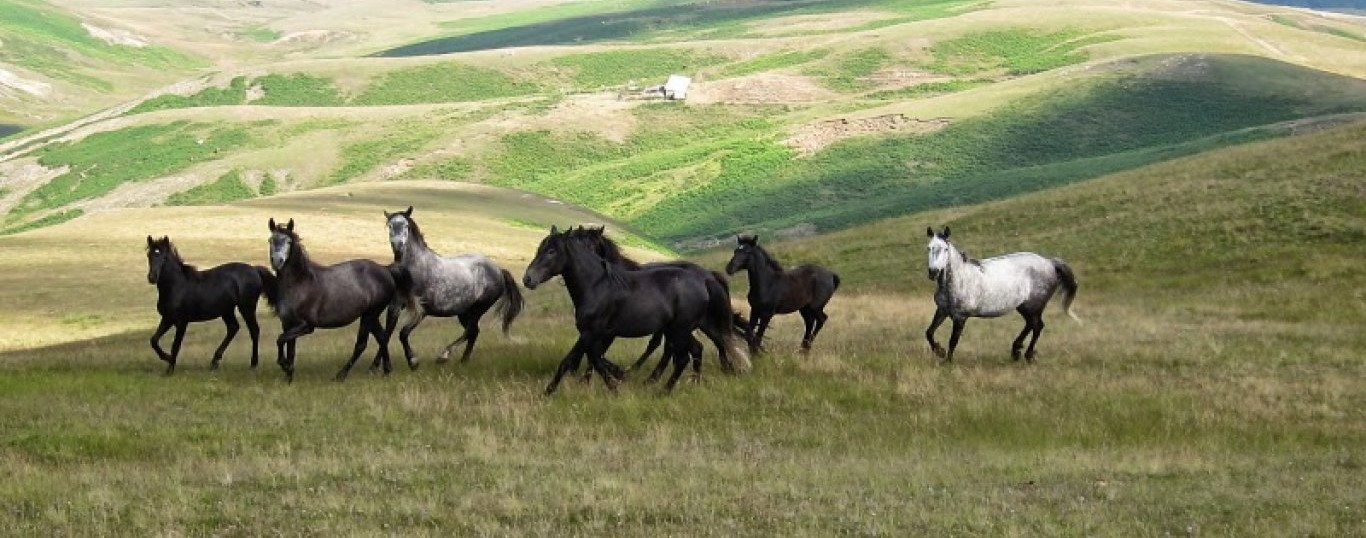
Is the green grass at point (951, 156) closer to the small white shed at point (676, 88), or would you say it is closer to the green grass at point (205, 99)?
the small white shed at point (676, 88)

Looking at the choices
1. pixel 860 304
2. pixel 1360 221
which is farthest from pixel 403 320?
pixel 1360 221

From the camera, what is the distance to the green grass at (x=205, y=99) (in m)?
164

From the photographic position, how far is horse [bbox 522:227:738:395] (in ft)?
55.7

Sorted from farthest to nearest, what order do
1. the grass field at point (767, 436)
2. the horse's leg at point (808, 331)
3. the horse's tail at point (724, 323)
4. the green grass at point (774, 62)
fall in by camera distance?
the green grass at point (774, 62) → the horse's leg at point (808, 331) → the horse's tail at point (724, 323) → the grass field at point (767, 436)

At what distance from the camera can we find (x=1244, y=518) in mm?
9852

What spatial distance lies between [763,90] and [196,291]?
125320mm

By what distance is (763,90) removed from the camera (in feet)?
469

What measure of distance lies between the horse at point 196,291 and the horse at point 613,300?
231 inches

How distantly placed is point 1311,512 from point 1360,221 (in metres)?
33.4

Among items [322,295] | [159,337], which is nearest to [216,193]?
[159,337]

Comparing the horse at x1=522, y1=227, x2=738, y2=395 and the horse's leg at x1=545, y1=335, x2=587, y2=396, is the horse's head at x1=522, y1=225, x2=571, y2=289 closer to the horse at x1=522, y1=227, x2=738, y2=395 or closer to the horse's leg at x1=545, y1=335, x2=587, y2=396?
the horse at x1=522, y1=227, x2=738, y2=395

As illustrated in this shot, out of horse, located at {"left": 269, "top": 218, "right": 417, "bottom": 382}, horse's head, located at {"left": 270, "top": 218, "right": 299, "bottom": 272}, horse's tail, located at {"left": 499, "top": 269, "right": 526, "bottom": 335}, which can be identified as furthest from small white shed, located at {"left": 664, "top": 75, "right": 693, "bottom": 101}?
horse's head, located at {"left": 270, "top": 218, "right": 299, "bottom": 272}

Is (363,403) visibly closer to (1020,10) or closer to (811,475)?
(811,475)

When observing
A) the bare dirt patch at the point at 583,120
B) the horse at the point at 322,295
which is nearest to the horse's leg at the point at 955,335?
the horse at the point at 322,295
